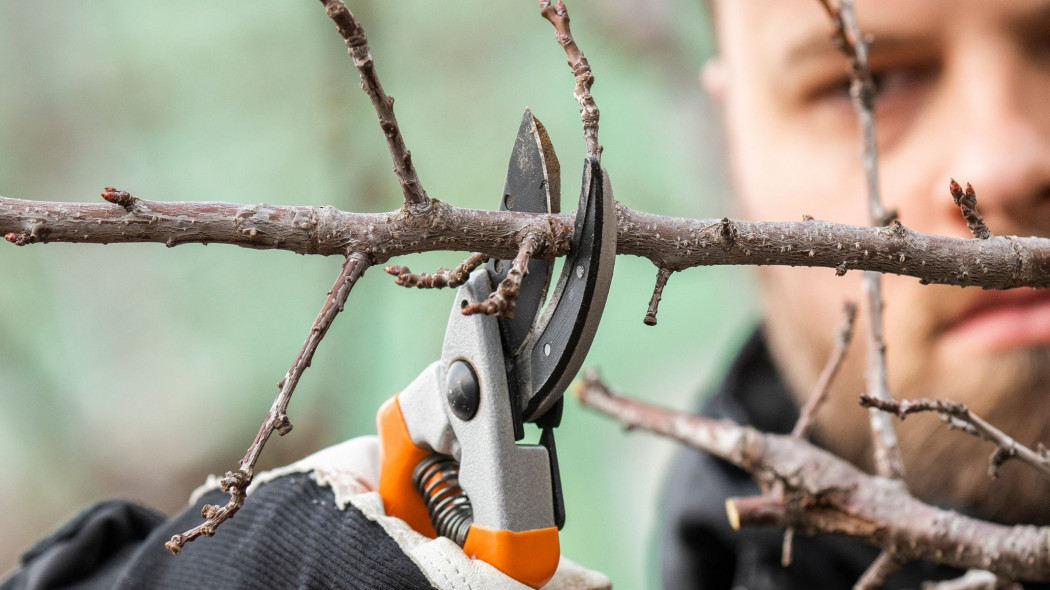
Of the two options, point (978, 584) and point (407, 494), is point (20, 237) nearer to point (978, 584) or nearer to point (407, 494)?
point (407, 494)

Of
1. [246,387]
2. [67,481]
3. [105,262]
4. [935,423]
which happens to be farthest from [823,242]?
[67,481]

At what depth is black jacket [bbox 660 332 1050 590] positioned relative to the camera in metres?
1.46

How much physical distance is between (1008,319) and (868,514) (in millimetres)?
593

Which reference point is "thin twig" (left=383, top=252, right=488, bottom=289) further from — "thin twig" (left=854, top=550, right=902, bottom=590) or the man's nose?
the man's nose

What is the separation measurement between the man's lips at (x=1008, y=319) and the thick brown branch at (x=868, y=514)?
20.2 inches

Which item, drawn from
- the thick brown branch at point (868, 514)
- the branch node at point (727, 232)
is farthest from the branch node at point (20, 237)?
the thick brown branch at point (868, 514)

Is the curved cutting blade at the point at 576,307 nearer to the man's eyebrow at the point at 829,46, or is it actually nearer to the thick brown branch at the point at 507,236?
the thick brown branch at the point at 507,236

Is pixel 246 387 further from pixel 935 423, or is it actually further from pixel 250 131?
pixel 935 423

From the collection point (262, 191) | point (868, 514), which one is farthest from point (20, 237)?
point (262, 191)

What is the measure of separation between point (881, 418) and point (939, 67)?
0.71 m

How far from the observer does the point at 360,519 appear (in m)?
0.67

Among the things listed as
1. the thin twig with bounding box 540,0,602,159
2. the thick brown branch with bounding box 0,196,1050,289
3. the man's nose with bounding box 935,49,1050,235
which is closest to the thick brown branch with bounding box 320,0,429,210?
the thick brown branch with bounding box 0,196,1050,289

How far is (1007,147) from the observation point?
125cm

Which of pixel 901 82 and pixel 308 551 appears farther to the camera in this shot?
pixel 901 82
